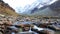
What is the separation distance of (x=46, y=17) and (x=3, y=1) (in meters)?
1.13

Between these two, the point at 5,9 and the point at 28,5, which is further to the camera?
the point at 5,9

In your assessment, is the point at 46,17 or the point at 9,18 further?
the point at 9,18

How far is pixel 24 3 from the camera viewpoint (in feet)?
12.1

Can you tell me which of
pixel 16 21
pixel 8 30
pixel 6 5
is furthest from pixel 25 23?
pixel 6 5

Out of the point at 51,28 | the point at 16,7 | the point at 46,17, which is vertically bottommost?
the point at 51,28

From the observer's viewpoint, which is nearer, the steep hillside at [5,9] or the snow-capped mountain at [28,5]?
the snow-capped mountain at [28,5]

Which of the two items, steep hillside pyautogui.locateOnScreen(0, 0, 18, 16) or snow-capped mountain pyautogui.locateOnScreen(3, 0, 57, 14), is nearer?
snow-capped mountain pyautogui.locateOnScreen(3, 0, 57, 14)

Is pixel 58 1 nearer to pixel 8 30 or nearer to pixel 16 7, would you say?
pixel 16 7

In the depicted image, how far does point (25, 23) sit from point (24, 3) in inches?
19.0

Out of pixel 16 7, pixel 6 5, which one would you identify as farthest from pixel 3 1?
pixel 16 7

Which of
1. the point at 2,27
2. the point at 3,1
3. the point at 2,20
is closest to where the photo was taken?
the point at 2,27

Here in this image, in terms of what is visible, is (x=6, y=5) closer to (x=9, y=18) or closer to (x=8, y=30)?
(x=9, y=18)

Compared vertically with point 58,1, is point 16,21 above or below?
below

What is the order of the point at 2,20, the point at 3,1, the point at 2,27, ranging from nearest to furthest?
the point at 2,27, the point at 2,20, the point at 3,1
